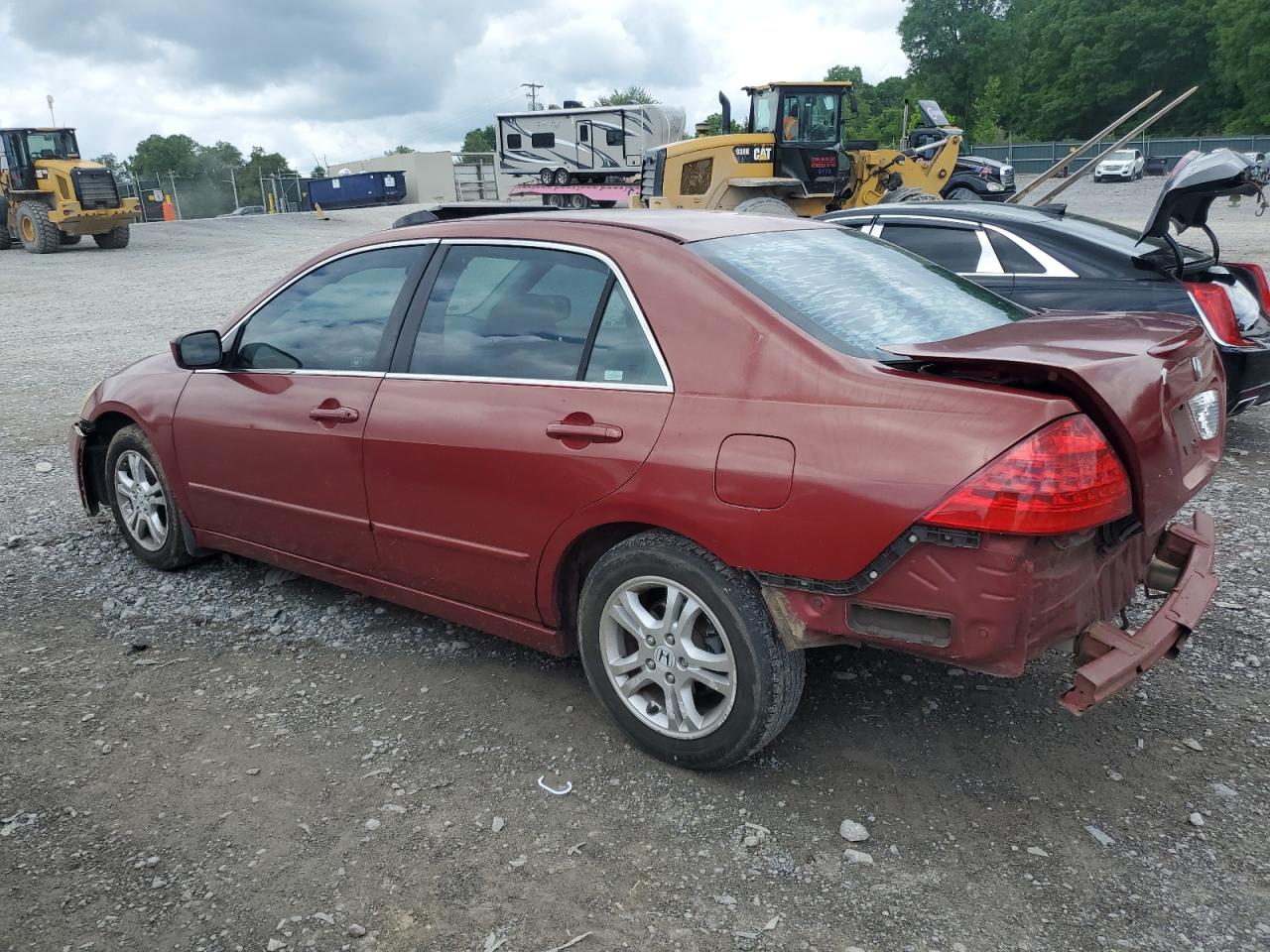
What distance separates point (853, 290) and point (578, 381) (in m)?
0.93

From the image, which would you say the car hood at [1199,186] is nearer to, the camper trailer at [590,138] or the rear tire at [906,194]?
the rear tire at [906,194]

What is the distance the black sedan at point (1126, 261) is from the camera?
5.42m

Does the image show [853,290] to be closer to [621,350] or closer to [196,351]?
[621,350]

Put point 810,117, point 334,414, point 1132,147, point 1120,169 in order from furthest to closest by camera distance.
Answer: point 1132,147 < point 1120,169 < point 810,117 < point 334,414

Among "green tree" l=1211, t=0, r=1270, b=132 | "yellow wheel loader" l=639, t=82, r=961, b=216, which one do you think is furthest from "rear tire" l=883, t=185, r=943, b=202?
"green tree" l=1211, t=0, r=1270, b=132

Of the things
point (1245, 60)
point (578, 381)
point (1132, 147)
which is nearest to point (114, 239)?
point (578, 381)

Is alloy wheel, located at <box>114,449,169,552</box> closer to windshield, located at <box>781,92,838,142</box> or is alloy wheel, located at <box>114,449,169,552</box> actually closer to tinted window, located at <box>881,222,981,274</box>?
tinted window, located at <box>881,222,981,274</box>

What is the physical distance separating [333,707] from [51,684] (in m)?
1.15

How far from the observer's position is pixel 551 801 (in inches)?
119

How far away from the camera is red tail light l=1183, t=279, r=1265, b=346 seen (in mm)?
5695

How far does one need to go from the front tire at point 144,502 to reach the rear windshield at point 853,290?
291 centimetres

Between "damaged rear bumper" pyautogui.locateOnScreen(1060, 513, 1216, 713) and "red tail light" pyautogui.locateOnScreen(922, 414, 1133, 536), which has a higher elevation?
"red tail light" pyautogui.locateOnScreen(922, 414, 1133, 536)

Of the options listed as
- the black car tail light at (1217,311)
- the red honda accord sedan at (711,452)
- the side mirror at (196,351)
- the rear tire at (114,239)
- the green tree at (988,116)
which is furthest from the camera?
the green tree at (988,116)

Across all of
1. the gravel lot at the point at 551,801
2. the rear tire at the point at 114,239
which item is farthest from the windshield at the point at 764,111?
the rear tire at the point at 114,239
